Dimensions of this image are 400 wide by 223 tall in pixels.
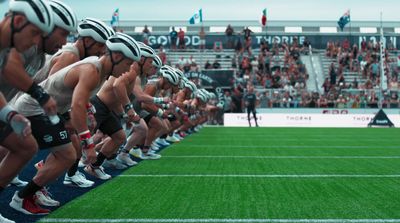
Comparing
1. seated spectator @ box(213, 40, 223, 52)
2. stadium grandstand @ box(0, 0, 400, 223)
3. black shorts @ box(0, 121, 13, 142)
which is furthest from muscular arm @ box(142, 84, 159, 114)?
seated spectator @ box(213, 40, 223, 52)

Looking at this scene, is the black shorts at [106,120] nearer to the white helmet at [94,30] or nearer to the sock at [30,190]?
the white helmet at [94,30]

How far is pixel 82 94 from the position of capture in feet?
19.6

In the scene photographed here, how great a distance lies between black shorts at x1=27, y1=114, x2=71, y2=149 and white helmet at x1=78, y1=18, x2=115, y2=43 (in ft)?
6.41

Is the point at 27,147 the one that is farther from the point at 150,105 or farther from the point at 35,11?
the point at 150,105

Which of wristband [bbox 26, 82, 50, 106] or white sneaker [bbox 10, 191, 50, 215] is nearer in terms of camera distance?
wristband [bbox 26, 82, 50, 106]

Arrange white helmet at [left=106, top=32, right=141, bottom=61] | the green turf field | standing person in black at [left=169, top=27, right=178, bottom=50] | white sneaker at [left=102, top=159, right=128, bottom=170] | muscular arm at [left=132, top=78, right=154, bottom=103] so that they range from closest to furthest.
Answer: the green turf field
white helmet at [left=106, top=32, right=141, bottom=61]
white sneaker at [left=102, top=159, right=128, bottom=170]
muscular arm at [left=132, top=78, right=154, bottom=103]
standing person in black at [left=169, top=27, right=178, bottom=50]

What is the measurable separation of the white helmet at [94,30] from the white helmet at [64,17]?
1349 millimetres

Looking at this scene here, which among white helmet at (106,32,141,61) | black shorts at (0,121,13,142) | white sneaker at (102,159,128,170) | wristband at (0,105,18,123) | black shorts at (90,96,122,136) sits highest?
white helmet at (106,32,141,61)

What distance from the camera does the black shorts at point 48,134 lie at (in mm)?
5591

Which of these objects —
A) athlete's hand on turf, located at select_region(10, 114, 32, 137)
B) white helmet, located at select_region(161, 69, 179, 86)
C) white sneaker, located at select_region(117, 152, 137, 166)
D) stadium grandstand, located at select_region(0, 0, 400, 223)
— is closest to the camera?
athlete's hand on turf, located at select_region(10, 114, 32, 137)

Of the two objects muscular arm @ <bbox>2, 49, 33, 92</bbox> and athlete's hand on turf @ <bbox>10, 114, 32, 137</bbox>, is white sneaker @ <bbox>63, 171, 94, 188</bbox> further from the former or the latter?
athlete's hand on turf @ <bbox>10, 114, 32, 137</bbox>

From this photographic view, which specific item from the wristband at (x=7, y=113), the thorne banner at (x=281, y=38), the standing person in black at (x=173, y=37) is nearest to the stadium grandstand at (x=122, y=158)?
the wristband at (x=7, y=113)

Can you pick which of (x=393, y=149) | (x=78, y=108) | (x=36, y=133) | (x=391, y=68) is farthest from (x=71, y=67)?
(x=391, y=68)

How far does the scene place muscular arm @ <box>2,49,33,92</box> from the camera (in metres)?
4.46
